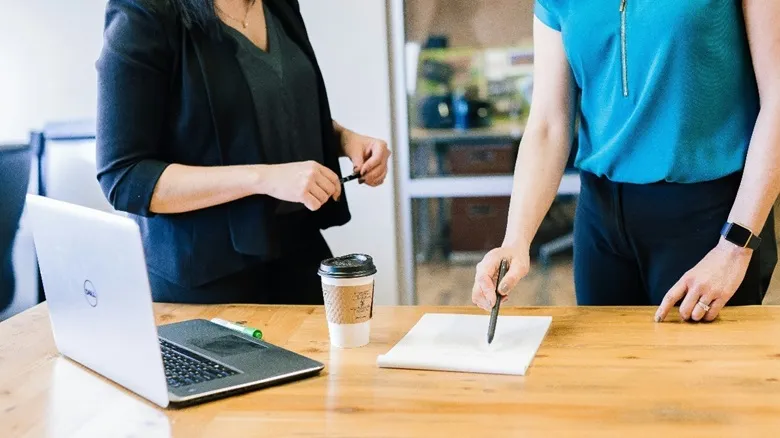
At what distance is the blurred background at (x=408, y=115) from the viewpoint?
3186 mm

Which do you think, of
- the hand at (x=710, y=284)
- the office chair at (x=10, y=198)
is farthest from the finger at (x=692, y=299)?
the office chair at (x=10, y=198)

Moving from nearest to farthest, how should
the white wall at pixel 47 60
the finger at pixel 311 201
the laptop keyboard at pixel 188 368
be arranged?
the laptop keyboard at pixel 188 368 < the finger at pixel 311 201 < the white wall at pixel 47 60

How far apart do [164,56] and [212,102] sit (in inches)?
4.6

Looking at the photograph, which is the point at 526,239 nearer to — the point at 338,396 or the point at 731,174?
the point at 731,174

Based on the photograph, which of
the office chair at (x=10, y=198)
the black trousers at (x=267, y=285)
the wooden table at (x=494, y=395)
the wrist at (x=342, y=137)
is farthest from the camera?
the office chair at (x=10, y=198)

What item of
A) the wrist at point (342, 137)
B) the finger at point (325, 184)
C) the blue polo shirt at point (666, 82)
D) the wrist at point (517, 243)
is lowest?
the wrist at point (517, 243)

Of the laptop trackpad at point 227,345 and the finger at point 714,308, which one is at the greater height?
the finger at point 714,308

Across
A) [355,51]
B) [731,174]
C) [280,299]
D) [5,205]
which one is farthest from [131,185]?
[355,51]

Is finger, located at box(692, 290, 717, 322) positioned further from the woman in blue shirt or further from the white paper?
the white paper

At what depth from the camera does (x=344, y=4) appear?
A: 3.17 m

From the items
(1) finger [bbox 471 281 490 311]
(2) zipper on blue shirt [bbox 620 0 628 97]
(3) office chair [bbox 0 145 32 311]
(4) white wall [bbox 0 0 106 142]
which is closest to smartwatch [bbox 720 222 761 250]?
(2) zipper on blue shirt [bbox 620 0 628 97]

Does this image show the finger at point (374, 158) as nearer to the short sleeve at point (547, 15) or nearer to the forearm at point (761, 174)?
the short sleeve at point (547, 15)

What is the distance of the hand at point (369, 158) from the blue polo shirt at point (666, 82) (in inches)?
18.6

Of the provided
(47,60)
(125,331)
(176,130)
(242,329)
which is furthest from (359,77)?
(125,331)
